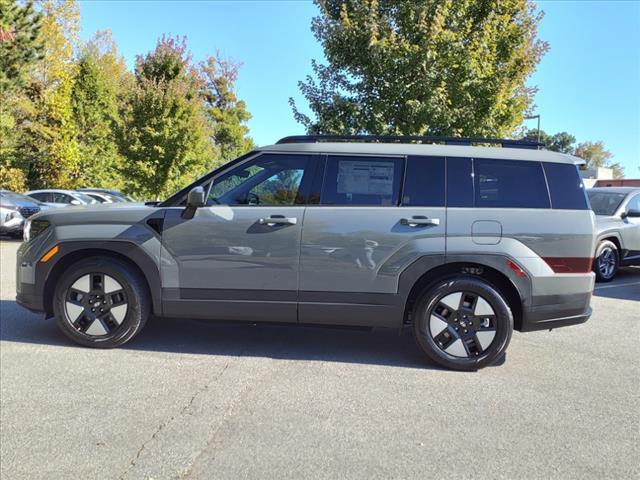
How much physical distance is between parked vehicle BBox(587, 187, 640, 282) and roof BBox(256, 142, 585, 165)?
5237mm

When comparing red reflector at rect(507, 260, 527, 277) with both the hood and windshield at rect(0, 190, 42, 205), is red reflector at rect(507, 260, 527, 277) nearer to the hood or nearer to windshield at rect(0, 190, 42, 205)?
the hood

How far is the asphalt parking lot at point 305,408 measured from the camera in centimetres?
285

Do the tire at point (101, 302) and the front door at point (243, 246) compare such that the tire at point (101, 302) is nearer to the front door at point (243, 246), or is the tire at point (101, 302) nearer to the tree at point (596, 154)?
the front door at point (243, 246)

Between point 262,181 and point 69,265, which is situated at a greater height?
point 262,181

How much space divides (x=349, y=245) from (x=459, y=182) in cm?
110

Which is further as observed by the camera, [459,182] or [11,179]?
[11,179]

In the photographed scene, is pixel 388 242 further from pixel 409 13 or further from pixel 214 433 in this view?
pixel 409 13

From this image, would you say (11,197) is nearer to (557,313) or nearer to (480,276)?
(480,276)

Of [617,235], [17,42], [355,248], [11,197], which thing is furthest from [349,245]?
[17,42]

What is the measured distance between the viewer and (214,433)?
3160mm

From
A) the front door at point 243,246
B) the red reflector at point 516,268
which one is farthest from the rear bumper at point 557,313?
the front door at point 243,246

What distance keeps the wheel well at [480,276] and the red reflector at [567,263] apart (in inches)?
14.3

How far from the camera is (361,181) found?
14.5 ft

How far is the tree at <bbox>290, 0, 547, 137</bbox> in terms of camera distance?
1038 centimetres
